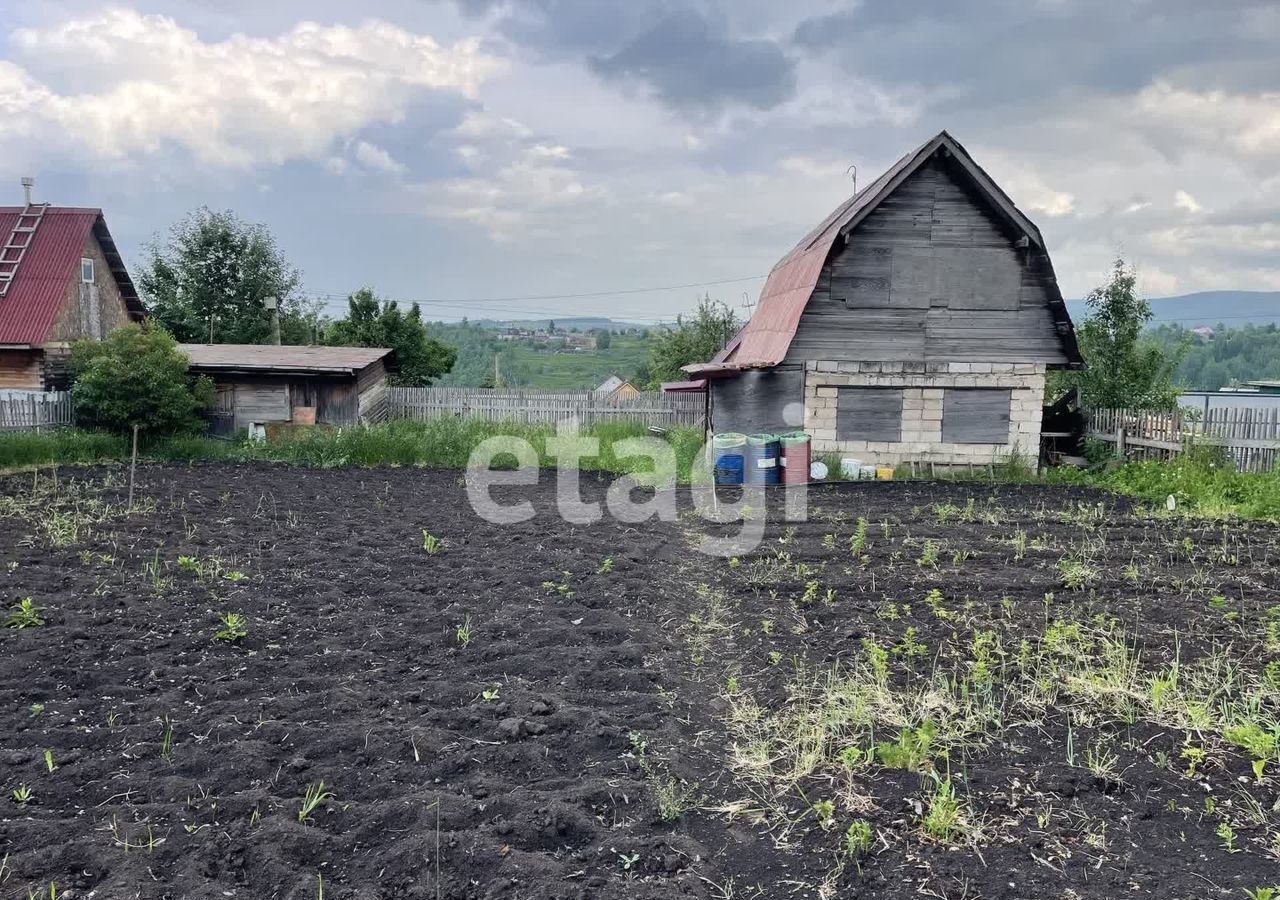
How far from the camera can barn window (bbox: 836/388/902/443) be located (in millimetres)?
16719

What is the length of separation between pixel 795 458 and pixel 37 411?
16.5 meters

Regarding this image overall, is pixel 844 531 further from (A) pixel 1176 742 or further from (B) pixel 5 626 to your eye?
(B) pixel 5 626

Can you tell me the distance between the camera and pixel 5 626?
6.28 metres

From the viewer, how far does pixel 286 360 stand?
2009 cm

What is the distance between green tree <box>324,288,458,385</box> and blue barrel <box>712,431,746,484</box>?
16914 millimetres

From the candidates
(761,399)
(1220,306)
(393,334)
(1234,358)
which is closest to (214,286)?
(393,334)

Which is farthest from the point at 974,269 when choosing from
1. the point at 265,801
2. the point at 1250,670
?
the point at 265,801

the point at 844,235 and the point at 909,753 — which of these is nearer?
the point at 909,753

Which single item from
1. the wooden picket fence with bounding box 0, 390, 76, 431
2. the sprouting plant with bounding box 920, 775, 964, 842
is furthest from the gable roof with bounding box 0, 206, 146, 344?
the sprouting plant with bounding box 920, 775, 964, 842

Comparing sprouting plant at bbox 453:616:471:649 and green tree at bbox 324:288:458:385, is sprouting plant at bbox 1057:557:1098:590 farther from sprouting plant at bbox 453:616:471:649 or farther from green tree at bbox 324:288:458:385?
green tree at bbox 324:288:458:385

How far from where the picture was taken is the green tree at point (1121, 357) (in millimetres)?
18234

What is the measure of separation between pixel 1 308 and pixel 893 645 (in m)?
24.1

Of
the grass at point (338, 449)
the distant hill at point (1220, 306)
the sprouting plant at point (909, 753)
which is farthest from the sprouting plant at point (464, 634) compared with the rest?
the distant hill at point (1220, 306)

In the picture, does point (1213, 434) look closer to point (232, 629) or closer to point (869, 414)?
point (869, 414)
